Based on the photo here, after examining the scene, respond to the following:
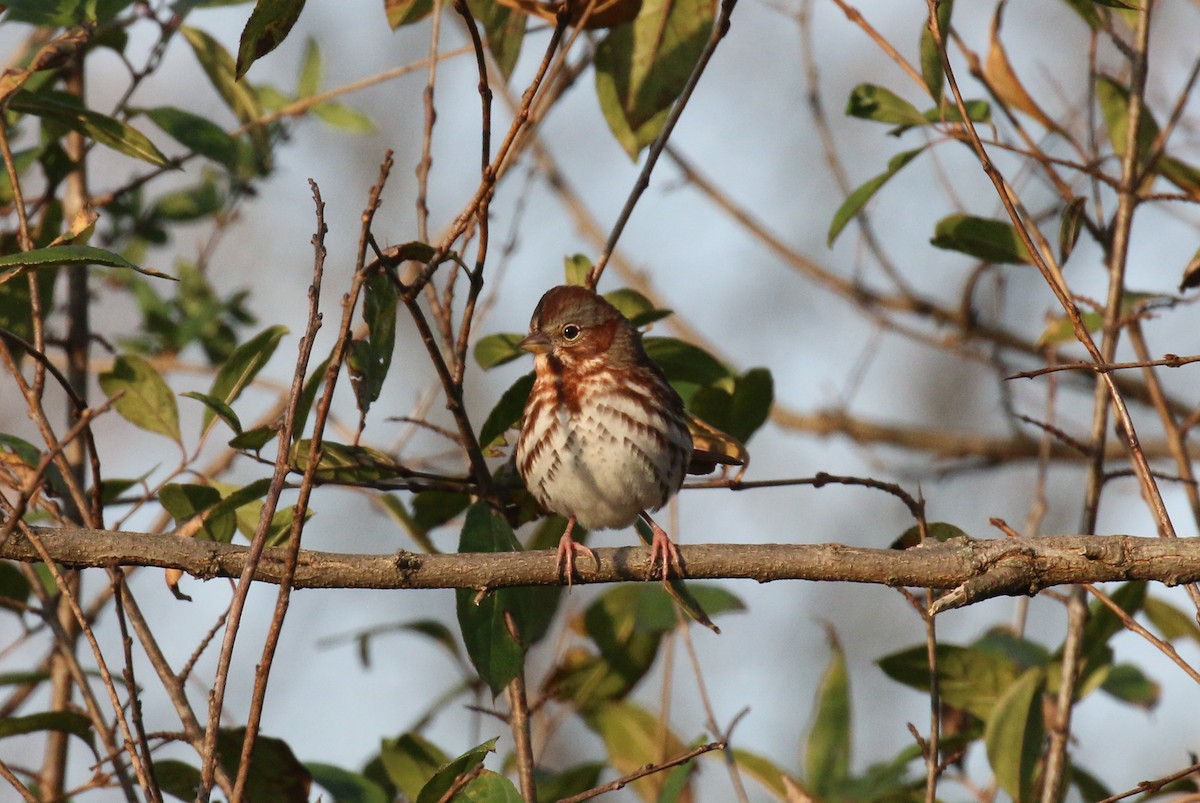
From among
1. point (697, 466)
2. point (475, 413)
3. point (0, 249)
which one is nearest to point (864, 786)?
point (697, 466)

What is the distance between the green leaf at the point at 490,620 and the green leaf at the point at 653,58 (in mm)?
1245

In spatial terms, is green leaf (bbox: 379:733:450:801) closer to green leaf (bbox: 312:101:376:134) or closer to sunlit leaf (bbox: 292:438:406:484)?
sunlit leaf (bbox: 292:438:406:484)

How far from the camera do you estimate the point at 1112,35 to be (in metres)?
4.01

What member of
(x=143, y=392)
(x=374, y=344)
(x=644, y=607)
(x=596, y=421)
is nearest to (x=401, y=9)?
(x=374, y=344)

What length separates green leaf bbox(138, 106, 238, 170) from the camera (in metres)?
4.36

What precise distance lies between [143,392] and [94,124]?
29.3 inches

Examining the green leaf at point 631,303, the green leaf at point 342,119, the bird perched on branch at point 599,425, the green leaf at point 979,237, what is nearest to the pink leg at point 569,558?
the bird perched on branch at point 599,425

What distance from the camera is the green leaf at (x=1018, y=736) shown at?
362 centimetres

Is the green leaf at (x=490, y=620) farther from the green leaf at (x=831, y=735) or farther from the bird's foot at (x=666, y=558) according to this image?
the green leaf at (x=831, y=735)

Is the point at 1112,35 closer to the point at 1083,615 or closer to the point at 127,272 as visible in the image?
the point at 1083,615

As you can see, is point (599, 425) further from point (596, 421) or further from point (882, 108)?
point (882, 108)

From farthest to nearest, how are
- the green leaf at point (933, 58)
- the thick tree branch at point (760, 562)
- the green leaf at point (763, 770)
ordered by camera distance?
the green leaf at point (763, 770), the green leaf at point (933, 58), the thick tree branch at point (760, 562)

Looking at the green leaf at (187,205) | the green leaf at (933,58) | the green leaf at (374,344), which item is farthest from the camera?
the green leaf at (187,205)

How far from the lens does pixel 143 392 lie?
12.8ft
